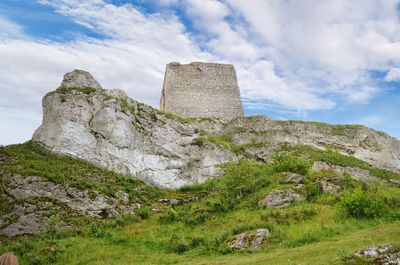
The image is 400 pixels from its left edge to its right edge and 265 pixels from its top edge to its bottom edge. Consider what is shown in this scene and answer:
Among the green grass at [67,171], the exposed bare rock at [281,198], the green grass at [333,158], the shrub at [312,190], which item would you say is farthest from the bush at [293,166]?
the green grass at [333,158]

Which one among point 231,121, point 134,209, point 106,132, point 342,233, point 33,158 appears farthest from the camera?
point 231,121

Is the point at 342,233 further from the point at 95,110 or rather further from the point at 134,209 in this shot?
the point at 95,110

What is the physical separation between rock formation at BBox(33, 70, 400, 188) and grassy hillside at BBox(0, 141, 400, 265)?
2.27 metres

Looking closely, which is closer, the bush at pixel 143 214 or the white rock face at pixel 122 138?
the bush at pixel 143 214

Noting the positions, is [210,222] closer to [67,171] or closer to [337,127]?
[67,171]

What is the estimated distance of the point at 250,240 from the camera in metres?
19.6

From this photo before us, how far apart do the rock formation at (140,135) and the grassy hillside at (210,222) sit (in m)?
2.27

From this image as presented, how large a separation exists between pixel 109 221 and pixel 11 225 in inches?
219

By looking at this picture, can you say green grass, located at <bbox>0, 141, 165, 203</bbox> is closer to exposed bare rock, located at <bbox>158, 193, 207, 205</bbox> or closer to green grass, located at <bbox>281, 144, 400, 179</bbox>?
exposed bare rock, located at <bbox>158, 193, 207, 205</bbox>

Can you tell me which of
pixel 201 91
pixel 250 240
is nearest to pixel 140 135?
pixel 201 91

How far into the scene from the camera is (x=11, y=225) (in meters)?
25.1

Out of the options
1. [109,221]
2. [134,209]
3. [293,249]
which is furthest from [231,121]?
[293,249]

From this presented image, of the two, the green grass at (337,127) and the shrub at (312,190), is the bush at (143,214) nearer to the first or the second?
the shrub at (312,190)

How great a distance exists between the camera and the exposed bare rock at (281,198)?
26.2 meters
